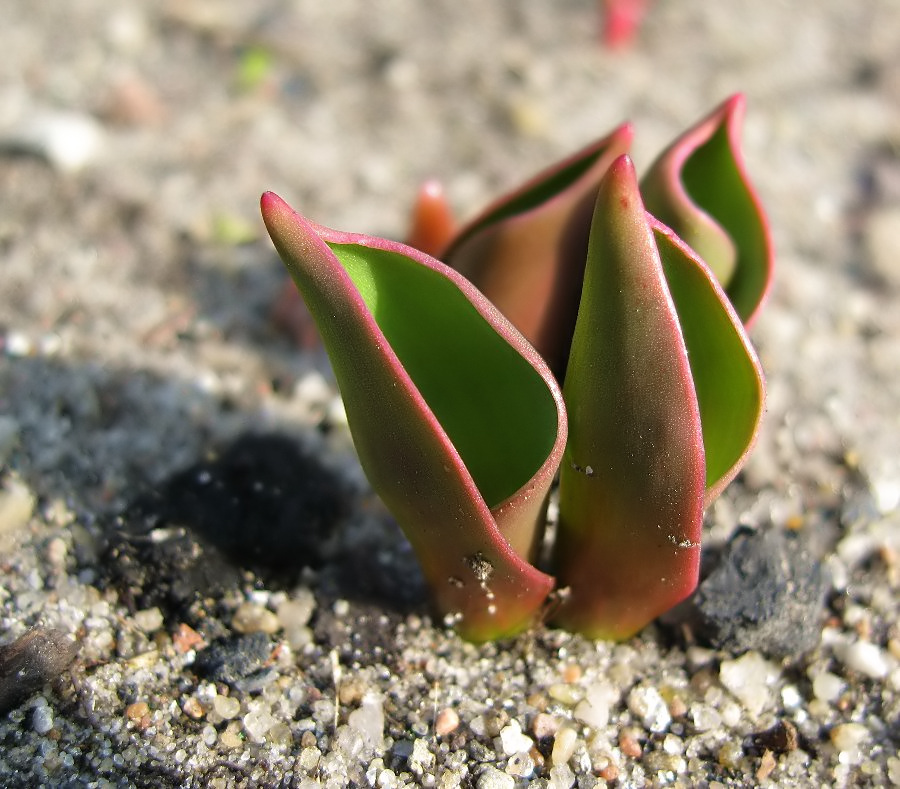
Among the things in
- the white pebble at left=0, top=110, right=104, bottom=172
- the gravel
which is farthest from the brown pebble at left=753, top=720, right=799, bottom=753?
the white pebble at left=0, top=110, right=104, bottom=172

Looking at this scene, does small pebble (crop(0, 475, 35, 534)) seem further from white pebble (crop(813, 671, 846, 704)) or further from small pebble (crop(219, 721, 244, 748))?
white pebble (crop(813, 671, 846, 704))

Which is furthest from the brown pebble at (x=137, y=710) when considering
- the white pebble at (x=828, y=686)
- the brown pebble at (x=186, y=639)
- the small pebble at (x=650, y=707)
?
the white pebble at (x=828, y=686)

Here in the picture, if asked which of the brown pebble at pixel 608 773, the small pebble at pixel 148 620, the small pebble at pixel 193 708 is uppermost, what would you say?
the brown pebble at pixel 608 773

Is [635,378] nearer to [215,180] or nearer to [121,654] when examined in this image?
[121,654]

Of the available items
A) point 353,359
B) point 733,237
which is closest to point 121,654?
point 353,359

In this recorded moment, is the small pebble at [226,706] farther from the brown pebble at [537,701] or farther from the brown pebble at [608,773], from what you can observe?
the brown pebble at [608,773]

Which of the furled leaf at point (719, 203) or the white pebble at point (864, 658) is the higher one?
the furled leaf at point (719, 203)
